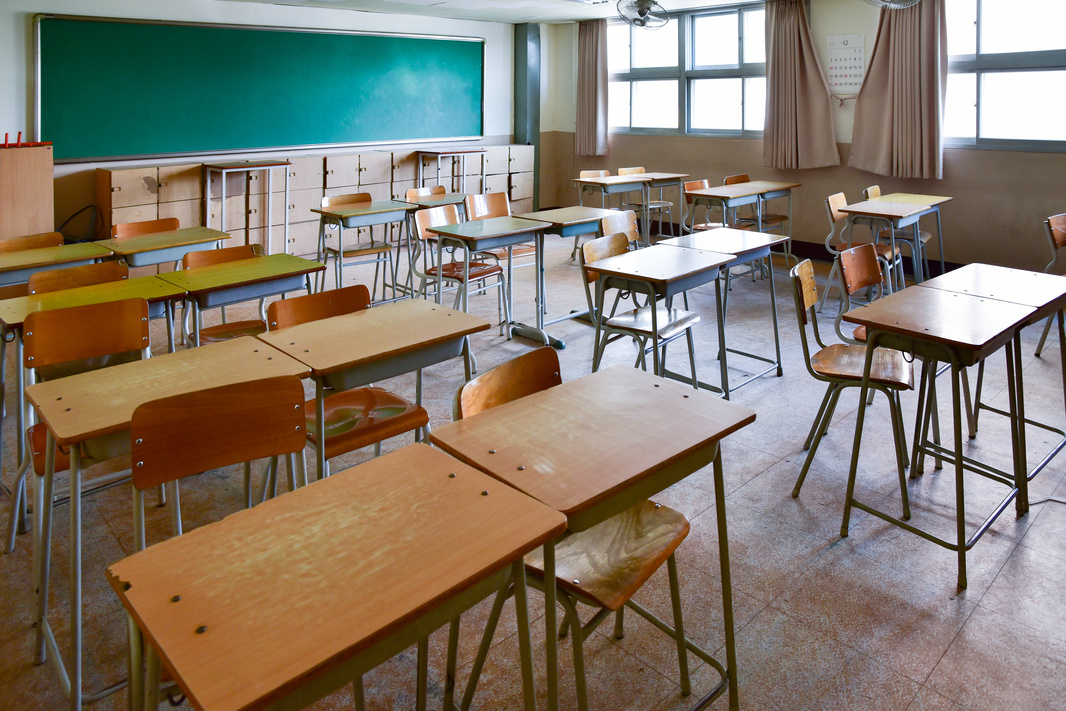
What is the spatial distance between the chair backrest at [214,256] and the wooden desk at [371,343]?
4.16 ft

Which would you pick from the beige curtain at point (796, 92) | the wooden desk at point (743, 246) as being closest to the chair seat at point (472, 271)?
the wooden desk at point (743, 246)

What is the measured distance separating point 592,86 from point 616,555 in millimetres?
8362

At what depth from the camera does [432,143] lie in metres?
8.85

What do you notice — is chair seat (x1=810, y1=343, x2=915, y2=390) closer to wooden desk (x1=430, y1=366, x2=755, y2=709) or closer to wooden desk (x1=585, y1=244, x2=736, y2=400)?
wooden desk (x1=585, y1=244, x2=736, y2=400)

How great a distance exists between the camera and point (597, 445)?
169 centimetres

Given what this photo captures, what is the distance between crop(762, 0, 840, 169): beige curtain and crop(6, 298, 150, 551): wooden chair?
6.31m

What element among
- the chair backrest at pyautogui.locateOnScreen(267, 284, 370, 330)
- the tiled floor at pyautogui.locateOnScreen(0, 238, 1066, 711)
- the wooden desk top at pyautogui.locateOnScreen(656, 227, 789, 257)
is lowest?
the tiled floor at pyautogui.locateOnScreen(0, 238, 1066, 711)

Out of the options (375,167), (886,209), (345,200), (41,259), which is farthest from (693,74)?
(41,259)

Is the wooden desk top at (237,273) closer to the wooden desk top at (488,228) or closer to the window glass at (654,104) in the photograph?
the wooden desk top at (488,228)

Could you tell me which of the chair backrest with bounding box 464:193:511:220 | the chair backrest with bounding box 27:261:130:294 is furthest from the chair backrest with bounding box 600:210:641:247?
the chair backrest with bounding box 27:261:130:294

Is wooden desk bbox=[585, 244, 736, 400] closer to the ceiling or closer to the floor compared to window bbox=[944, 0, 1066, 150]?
closer to the floor

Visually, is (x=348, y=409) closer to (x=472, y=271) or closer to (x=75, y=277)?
(x=75, y=277)

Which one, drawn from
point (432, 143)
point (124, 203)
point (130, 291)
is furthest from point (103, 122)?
point (130, 291)

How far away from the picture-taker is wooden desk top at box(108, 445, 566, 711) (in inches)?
40.6
